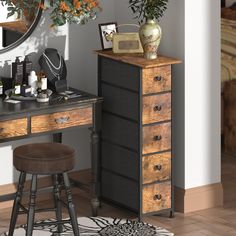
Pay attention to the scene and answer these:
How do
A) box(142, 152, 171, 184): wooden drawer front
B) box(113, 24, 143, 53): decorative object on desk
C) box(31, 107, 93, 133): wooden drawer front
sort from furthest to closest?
box(113, 24, 143, 53): decorative object on desk, box(142, 152, 171, 184): wooden drawer front, box(31, 107, 93, 133): wooden drawer front

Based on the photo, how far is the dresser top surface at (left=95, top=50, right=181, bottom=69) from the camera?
18.3ft

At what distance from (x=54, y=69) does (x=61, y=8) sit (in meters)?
0.39

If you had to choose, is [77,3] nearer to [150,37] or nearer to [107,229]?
[150,37]

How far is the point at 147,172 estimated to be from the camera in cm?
573

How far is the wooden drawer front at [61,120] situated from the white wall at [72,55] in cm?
53

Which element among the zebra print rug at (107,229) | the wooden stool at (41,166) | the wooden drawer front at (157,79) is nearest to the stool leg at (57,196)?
the wooden stool at (41,166)

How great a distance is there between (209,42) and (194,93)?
1.11 feet

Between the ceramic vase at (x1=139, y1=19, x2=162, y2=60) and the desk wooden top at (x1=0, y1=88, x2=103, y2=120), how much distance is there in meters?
0.42

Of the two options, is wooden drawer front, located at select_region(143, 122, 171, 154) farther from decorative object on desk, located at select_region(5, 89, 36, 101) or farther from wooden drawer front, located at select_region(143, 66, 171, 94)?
decorative object on desk, located at select_region(5, 89, 36, 101)

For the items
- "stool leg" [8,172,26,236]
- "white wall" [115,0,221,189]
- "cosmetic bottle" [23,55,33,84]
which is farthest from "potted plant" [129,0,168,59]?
"stool leg" [8,172,26,236]

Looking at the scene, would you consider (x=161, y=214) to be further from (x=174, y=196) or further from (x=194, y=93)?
(x=194, y=93)

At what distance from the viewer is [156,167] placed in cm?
575

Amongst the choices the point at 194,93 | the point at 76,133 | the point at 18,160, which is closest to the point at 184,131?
the point at 194,93

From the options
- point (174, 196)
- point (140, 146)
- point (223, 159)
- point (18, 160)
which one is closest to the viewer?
point (18, 160)
